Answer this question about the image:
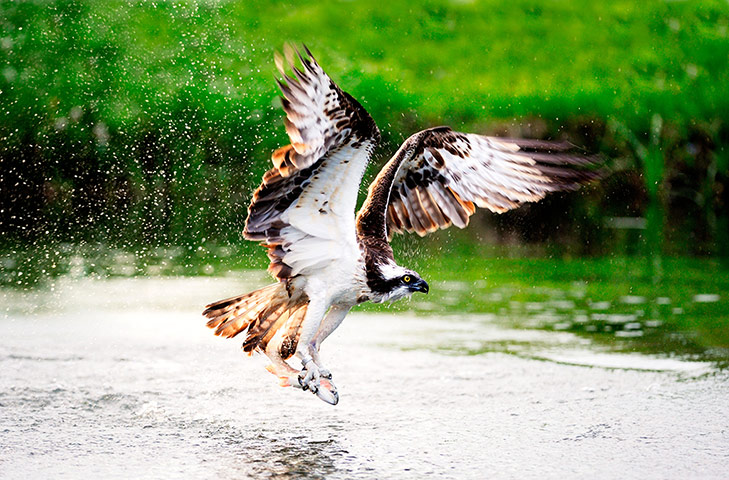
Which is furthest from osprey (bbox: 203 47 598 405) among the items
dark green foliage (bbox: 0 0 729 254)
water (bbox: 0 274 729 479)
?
dark green foliage (bbox: 0 0 729 254)

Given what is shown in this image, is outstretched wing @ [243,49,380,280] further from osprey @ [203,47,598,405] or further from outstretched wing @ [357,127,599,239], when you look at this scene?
outstretched wing @ [357,127,599,239]

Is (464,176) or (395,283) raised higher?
(464,176)

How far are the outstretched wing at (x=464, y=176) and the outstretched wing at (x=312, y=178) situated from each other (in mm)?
544

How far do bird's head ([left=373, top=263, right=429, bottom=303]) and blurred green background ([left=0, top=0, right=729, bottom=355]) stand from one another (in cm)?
245

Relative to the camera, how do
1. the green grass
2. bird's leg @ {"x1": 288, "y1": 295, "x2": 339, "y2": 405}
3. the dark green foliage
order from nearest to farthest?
bird's leg @ {"x1": 288, "y1": 295, "x2": 339, "y2": 405} < the green grass < the dark green foliage

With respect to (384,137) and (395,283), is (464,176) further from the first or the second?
(384,137)

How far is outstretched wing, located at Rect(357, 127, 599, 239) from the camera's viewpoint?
596 cm

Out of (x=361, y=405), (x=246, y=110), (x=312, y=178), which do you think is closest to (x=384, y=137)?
(x=246, y=110)

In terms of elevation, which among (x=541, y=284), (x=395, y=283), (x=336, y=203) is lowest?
(x=541, y=284)

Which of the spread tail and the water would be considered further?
the spread tail

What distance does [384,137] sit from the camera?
47.7ft

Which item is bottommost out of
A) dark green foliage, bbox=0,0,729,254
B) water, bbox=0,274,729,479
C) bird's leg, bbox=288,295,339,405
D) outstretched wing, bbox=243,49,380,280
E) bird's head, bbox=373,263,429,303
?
water, bbox=0,274,729,479

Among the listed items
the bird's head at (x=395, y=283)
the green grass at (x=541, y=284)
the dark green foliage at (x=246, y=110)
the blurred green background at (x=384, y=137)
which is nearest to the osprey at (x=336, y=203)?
the bird's head at (x=395, y=283)

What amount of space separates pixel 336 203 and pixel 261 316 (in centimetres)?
86
